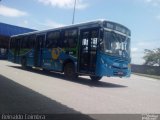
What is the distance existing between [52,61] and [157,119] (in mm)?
11960

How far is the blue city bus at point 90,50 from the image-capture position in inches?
568

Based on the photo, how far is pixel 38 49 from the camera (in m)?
21.1

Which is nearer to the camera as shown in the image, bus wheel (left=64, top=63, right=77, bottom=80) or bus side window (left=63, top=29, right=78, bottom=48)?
bus side window (left=63, top=29, right=78, bottom=48)

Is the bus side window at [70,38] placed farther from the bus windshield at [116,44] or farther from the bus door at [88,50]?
the bus windshield at [116,44]

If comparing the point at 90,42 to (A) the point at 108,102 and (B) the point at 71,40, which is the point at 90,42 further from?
(A) the point at 108,102

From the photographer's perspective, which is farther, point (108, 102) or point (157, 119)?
point (108, 102)

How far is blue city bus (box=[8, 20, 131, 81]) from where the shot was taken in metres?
14.4

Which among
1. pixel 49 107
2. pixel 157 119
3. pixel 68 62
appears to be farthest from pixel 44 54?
pixel 157 119

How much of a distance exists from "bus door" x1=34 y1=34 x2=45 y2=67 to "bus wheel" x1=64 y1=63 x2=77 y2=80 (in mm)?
4079

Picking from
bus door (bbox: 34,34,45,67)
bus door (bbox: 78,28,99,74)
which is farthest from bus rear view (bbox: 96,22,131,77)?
bus door (bbox: 34,34,45,67)

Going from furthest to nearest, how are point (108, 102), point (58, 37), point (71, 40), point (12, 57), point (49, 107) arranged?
point (12, 57) → point (58, 37) → point (71, 40) → point (108, 102) → point (49, 107)

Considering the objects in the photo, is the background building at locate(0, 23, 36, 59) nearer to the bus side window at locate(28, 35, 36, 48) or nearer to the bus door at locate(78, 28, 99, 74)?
the bus side window at locate(28, 35, 36, 48)

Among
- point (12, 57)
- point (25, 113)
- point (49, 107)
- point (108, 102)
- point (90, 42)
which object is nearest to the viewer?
point (25, 113)

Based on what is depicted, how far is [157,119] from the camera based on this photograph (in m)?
7.52
